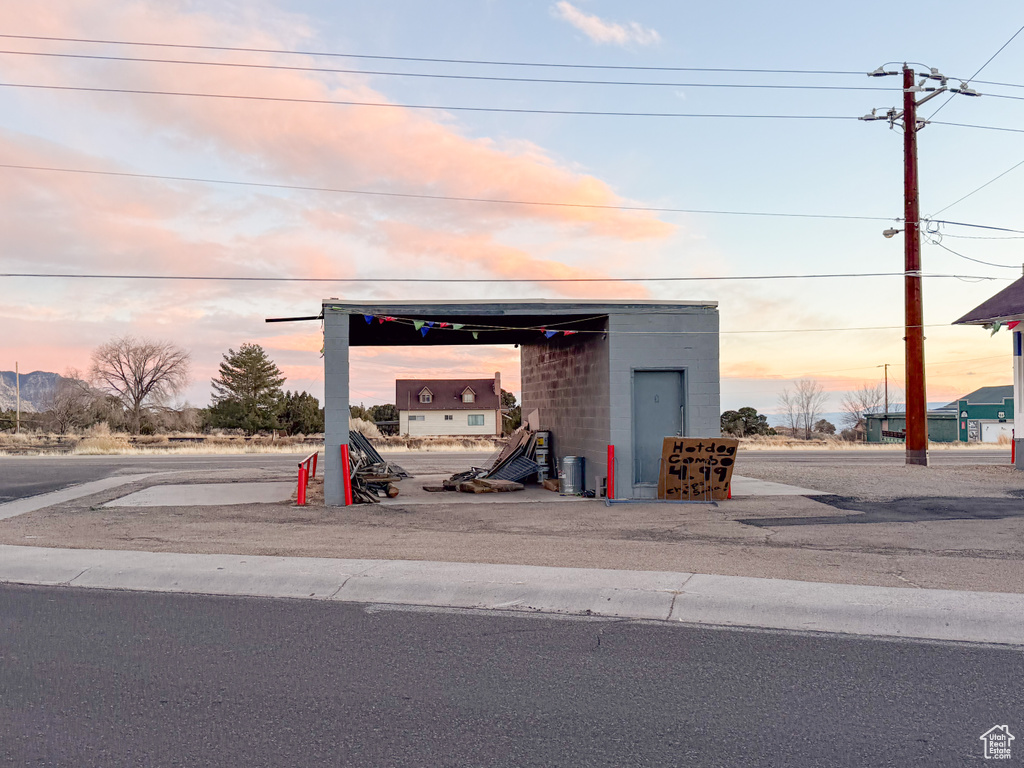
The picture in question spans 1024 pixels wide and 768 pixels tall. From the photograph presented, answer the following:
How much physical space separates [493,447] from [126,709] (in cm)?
3628

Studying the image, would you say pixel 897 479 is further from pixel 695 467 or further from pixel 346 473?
pixel 346 473

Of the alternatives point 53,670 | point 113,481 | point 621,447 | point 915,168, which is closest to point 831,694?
point 53,670

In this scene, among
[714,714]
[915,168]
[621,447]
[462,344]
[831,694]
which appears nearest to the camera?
[714,714]

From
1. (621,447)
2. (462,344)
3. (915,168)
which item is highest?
(915,168)

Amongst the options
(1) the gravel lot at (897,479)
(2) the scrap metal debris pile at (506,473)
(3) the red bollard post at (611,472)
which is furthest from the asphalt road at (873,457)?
(3) the red bollard post at (611,472)

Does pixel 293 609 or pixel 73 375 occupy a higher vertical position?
pixel 73 375

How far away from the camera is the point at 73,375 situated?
6681cm

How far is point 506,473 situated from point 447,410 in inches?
1984

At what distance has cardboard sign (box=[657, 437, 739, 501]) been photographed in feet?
51.8

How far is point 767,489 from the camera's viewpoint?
18.1 m

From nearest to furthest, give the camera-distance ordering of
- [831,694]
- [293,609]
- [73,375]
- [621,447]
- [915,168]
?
[831,694] < [293,609] < [621,447] < [915,168] < [73,375]

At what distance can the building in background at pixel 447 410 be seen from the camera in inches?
2729

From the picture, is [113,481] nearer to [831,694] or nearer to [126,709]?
[126,709]

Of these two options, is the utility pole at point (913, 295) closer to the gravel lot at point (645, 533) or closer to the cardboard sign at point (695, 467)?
the gravel lot at point (645, 533)
